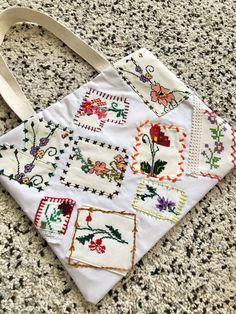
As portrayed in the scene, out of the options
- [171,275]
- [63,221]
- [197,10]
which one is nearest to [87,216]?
[63,221]

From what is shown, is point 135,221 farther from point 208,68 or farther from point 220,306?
point 208,68

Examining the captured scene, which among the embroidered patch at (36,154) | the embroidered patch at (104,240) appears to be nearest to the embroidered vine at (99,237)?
the embroidered patch at (104,240)

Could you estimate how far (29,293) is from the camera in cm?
56

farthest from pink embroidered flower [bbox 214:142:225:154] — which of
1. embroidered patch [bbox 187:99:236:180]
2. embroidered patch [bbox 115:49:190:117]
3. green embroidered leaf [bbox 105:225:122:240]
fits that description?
green embroidered leaf [bbox 105:225:122:240]

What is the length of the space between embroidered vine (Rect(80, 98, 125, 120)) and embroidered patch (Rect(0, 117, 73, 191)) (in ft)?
0.17

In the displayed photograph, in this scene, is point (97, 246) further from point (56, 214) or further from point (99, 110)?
point (99, 110)

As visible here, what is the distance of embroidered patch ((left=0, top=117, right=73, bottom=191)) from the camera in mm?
619

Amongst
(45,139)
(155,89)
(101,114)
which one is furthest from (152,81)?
(45,139)

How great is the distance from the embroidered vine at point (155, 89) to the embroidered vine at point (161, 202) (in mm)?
167

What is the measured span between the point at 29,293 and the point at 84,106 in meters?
0.32

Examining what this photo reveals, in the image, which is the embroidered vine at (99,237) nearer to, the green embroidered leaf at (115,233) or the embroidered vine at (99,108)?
the green embroidered leaf at (115,233)

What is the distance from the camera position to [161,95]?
71cm

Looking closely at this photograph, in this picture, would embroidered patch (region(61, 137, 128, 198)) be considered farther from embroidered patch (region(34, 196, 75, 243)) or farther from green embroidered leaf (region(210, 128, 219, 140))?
green embroidered leaf (region(210, 128, 219, 140))

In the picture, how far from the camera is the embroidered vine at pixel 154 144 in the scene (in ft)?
2.13
